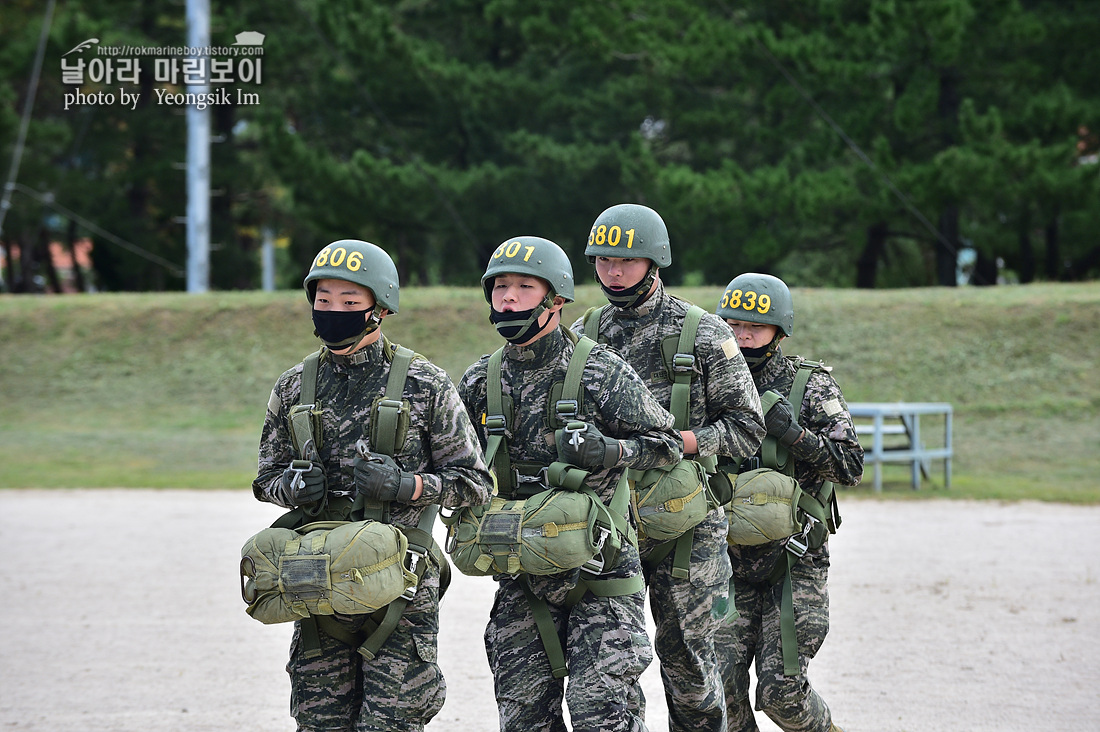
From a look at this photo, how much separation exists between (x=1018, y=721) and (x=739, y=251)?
2329 cm

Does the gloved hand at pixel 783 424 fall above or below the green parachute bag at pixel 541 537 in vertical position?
above

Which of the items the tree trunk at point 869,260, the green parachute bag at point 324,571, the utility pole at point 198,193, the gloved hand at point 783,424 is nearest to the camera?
the green parachute bag at point 324,571

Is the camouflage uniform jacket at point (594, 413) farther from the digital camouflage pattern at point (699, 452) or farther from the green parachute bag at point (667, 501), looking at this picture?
the digital camouflage pattern at point (699, 452)

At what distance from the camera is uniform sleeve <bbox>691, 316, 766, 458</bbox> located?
555 cm

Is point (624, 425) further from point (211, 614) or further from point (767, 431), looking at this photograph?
point (211, 614)

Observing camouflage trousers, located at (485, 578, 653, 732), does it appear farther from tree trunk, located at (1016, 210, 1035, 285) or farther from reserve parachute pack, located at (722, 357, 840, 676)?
tree trunk, located at (1016, 210, 1035, 285)

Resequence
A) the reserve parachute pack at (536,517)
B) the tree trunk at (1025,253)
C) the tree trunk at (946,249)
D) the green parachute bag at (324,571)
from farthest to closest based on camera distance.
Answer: the tree trunk at (1025,253), the tree trunk at (946,249), the reserve parachute pack at (536,517), the green parachute bag at (324,571)

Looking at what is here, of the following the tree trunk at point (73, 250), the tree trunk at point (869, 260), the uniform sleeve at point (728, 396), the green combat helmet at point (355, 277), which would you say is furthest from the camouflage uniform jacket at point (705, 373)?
the tree trunk at point (73, 250)

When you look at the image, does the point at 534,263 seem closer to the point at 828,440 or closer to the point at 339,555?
the point at 339,555

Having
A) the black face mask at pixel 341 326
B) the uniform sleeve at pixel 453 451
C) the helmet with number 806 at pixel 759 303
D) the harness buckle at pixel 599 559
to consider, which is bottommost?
the harness buckle at pixel 599 559

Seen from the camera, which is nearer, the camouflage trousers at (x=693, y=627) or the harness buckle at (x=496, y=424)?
the harness buckle at (x=496, y=424)

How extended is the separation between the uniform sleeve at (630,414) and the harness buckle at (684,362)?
0.57 meters

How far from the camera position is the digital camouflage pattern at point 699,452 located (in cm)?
529

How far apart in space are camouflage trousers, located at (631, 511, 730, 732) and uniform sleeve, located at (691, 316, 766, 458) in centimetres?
40
